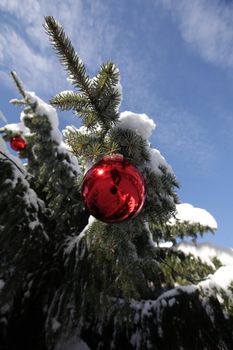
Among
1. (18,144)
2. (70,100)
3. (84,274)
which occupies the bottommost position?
(84,274)

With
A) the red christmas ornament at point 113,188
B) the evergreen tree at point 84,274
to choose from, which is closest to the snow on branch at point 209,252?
the evergreen tree at point 84,274

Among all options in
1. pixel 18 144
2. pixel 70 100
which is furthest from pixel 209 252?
pixel 18 144

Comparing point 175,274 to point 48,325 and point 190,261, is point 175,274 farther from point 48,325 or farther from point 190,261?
point 48,325

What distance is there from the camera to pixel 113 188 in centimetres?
136

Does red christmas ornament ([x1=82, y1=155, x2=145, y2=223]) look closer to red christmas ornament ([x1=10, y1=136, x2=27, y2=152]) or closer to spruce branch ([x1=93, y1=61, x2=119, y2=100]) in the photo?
spruce branch ([x1=93, y1=61, x2=119, y2=100])

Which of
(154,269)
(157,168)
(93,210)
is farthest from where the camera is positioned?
(154,269)

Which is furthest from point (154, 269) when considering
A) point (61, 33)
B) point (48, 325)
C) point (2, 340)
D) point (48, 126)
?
point (61, 33)

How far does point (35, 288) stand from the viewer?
3.12 meters

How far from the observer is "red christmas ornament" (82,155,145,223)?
4.45ft

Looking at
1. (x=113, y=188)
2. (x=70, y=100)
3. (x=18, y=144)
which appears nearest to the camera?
(x=113, y=188)

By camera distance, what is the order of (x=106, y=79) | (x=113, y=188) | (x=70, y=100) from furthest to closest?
(x=70, y=100) < (x=106, y=79) < (x=113, y=188)

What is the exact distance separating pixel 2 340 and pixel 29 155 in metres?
2.30

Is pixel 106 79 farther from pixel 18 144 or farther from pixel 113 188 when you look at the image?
pixel 18 144

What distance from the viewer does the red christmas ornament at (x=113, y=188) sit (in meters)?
1.36
